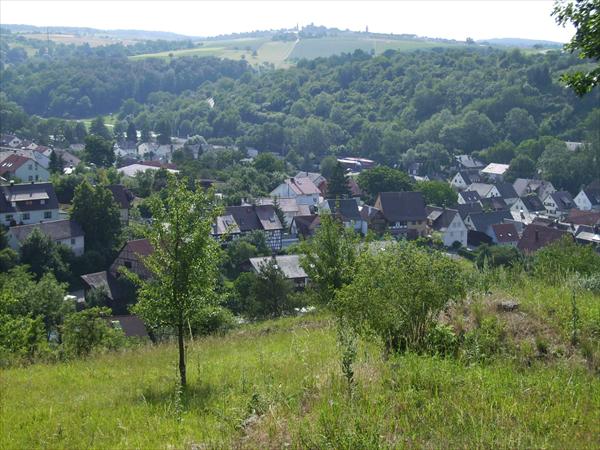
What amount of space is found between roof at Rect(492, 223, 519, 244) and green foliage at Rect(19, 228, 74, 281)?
26.4m

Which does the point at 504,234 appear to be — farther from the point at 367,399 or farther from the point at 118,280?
the point at 367,399

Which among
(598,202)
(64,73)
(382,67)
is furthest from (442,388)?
(64,73)

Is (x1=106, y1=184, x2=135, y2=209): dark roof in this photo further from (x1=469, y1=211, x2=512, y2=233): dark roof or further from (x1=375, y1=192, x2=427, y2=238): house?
(x1=469, y1=211, x2=512, y2=233): dark roof

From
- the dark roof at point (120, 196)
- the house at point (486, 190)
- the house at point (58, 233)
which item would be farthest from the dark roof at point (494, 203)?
the house at point (58, 233)

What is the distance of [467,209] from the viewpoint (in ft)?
160

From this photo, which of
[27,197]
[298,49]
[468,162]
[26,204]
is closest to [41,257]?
[26,204]

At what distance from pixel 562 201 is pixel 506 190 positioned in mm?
4988

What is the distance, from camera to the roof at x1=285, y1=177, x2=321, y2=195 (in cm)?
5062

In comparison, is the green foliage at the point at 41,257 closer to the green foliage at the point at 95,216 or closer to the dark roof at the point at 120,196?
the green foliage at the point at 95,216

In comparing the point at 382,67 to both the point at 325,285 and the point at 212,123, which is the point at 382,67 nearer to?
the point at 212,123

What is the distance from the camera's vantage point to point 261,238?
36.5 meters

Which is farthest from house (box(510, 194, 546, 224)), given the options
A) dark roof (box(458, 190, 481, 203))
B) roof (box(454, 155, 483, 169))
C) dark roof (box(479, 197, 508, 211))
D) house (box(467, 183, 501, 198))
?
roof (box(454, 155, 483, 169))

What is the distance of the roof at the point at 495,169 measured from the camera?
6819 cm

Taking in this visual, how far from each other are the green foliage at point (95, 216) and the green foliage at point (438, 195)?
87.1ft
